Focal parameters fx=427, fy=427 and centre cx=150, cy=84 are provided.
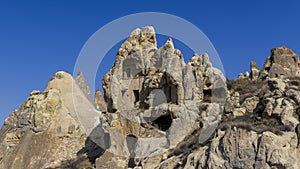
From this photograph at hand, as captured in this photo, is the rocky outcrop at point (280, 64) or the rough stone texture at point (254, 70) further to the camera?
the rough stone texture at point (254, 70)

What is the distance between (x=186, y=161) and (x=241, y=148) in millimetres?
2969

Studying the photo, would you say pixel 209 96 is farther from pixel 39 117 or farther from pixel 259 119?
pixel 39 117

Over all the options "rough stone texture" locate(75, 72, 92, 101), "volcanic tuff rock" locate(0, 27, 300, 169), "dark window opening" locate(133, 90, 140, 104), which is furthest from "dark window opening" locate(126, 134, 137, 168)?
"rough stone texture" locate(75, 72, 92, 101)

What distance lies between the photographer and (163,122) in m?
21.8

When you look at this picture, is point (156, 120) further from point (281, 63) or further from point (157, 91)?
point (281, 63)

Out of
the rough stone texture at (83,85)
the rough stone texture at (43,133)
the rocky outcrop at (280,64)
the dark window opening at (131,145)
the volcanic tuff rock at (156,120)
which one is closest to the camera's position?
the volcanic tuff rock at (156,120)

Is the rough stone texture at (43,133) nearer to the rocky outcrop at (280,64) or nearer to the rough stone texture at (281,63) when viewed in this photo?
the rocky outcrop at (280,64)

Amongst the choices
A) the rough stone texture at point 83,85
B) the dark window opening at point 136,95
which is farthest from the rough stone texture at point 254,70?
the dark window opening at point 136,95

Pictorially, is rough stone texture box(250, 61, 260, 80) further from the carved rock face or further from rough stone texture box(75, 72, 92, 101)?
rough stone texture box(75, 72, 92, 101)

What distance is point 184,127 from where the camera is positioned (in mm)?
20359

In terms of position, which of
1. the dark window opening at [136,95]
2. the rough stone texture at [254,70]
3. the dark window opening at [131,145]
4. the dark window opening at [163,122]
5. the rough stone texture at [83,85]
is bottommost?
Result: the dark window opening at [131,145]

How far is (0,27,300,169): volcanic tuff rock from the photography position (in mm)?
14797

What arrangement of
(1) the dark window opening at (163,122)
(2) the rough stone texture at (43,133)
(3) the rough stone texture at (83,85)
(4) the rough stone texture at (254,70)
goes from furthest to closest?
(4) the rough stone texture at (254,70), (3) the rough stone texture at (83,85), (2) the rough stone texture at (43,133), (1) the dark window opening at (163,122)

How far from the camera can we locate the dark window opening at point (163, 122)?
2153 cm
